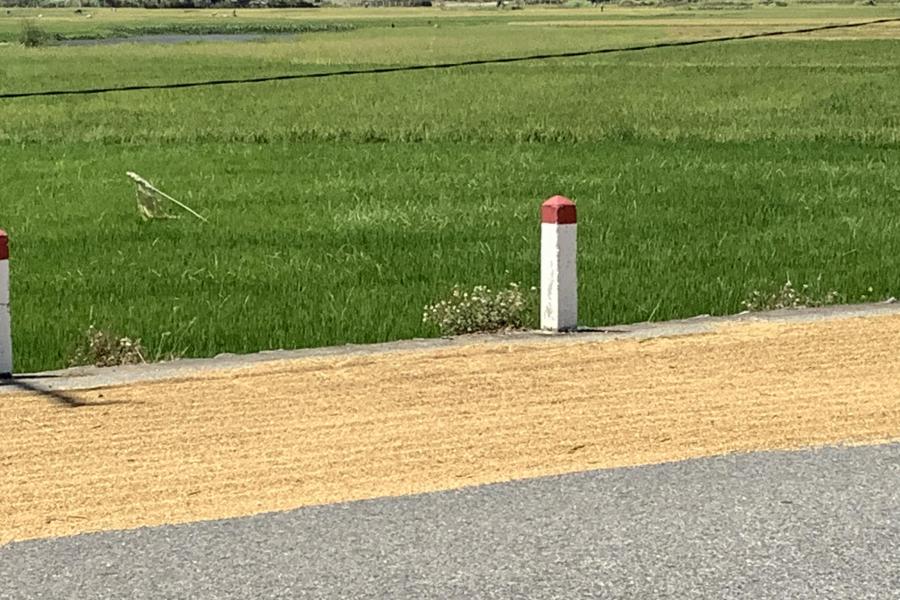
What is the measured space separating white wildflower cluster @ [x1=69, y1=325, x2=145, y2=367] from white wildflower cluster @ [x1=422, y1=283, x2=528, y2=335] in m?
2.13

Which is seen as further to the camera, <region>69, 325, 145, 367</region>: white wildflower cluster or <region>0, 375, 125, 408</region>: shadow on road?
<region>69, 325, 145, 367</region>: white wildflower cluster

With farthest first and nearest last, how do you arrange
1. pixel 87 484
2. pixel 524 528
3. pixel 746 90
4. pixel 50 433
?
pixel 746 90 < pixel 50 433 < pixel 87 484 < pixel 524 528

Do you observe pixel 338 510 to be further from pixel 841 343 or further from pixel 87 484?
pixel 841 343

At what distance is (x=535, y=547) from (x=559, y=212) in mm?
4980

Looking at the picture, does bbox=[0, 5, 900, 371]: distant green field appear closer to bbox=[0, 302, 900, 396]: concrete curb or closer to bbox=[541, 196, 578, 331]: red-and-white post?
bbox=[0, 302, 900, 396]: concrete curb

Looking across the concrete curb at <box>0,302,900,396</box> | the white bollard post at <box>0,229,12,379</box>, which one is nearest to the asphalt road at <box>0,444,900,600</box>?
the concrete curb at <box>0,302,900,396</box>

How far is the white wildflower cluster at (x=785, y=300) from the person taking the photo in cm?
1235

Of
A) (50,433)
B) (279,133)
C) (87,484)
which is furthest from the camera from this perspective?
(279,133)

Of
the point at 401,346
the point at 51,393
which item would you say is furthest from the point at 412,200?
the point at 51,393

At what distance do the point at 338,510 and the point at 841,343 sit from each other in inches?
196

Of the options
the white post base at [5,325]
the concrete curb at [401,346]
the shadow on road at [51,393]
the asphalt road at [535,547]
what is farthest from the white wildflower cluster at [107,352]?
the asphalt road at [535,547]

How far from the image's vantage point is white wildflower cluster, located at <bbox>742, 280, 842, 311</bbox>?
40.5 ft

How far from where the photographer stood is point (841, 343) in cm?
1049

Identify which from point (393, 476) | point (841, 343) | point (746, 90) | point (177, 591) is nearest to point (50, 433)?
point (393, 476)
